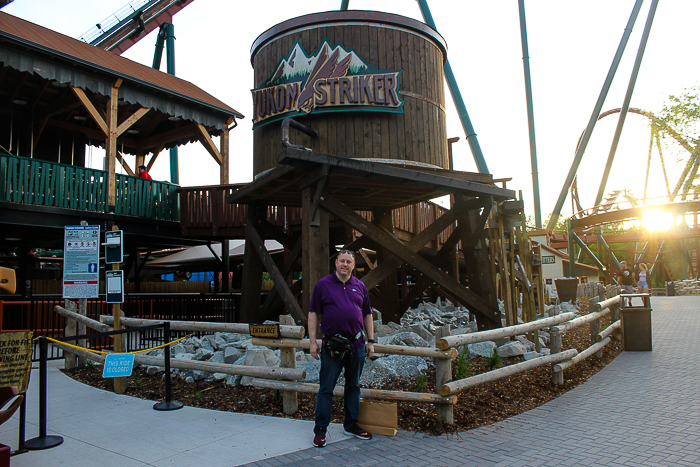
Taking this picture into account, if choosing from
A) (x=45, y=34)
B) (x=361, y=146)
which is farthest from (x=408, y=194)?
(x=45, y=34)

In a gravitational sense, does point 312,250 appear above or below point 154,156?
below

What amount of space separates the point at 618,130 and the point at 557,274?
55.0 feet

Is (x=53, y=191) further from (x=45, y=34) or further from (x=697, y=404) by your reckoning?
(x=697, y=404)

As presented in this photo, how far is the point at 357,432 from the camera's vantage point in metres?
4.88

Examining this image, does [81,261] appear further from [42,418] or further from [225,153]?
[225,153]

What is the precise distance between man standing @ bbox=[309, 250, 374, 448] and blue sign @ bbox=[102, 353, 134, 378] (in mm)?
2275

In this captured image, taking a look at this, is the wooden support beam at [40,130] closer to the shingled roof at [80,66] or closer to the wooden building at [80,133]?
the wooden building at [80,133]

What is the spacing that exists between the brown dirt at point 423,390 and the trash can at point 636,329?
226 centimetres

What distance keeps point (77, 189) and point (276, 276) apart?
297 inches

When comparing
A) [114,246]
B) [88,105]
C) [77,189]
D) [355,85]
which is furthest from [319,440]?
Answer: [88,105]

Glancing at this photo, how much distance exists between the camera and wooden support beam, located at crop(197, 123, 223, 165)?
54.9 ft

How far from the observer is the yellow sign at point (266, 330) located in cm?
575

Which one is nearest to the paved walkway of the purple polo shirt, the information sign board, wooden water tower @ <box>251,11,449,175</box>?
the purple polo shirt

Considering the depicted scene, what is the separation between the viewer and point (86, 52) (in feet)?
47.8
